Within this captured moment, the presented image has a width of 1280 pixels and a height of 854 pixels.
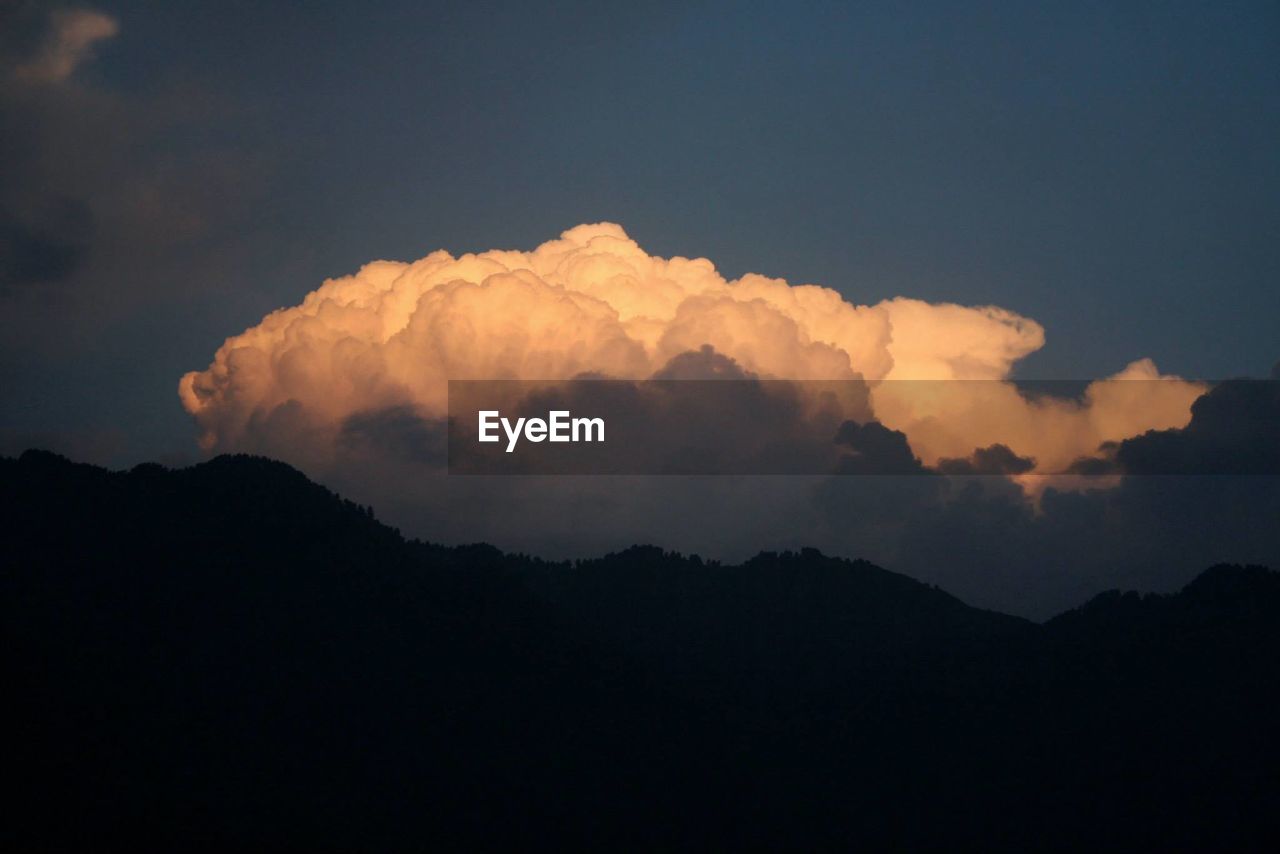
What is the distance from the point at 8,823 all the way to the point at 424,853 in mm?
58334

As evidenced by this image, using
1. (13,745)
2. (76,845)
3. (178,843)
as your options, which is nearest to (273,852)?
(178,843)

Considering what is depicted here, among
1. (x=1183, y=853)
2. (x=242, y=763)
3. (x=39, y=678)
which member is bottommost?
(x=1183, y=853)

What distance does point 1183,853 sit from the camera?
200 metres

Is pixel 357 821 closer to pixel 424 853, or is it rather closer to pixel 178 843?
pixel 424 853

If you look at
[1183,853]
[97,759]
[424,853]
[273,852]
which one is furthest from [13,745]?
[1183,853]

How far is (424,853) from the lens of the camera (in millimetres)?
199625

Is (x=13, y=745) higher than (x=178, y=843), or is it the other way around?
(x=13, y=745)

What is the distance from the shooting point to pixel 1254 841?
196m

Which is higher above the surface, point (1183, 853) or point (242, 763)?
point (242, 763)

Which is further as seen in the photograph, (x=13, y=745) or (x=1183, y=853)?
(x=1183, y=853)

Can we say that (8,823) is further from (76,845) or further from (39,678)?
(39,678)

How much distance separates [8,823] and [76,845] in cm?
913

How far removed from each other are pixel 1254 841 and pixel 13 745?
181 m

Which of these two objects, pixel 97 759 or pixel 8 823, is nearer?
pixel 8 823
